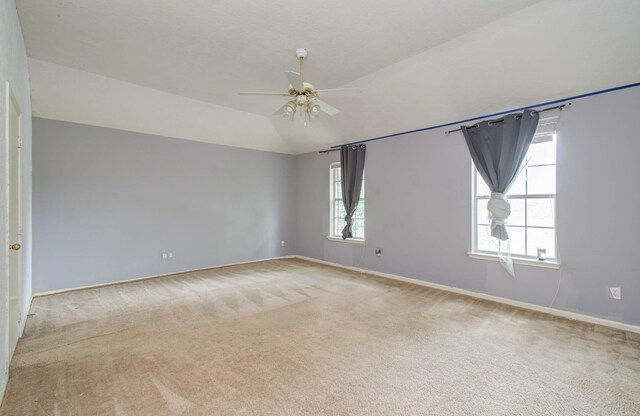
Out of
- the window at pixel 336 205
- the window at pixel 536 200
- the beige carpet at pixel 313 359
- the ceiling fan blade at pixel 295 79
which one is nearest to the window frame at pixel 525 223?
the window at pixel 536 200

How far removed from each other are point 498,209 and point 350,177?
2.70 m

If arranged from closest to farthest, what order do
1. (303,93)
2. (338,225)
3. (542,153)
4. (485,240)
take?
(303,93)
(542,153)
(485,240)
(338,225)

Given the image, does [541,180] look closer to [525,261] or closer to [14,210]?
[525,261]

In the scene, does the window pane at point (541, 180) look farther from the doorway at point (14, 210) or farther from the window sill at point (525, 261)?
the doorway at point (14, 210)

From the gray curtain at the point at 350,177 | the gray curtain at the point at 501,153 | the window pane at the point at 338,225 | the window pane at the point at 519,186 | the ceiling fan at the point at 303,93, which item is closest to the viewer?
the ceiling fan at the point at 303,93

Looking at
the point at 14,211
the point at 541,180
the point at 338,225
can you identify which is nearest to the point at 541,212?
the point at 541,180

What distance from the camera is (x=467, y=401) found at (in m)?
2.03

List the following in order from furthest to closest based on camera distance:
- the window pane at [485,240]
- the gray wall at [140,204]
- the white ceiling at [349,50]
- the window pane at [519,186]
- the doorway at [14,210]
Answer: the gray wall at [140,204] < the window pane at [485,240] < the window pane at [519,186] < the white ceiling at [349,50] < the doorway at [14,210]

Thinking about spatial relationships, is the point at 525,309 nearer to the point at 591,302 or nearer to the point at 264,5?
the point at 591,302

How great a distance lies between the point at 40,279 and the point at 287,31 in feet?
15.8

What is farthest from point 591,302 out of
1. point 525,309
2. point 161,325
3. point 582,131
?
point 161,325

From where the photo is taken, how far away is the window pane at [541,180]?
3.68 m

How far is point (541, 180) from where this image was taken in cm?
377

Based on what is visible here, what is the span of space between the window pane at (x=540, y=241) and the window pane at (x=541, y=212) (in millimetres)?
78
